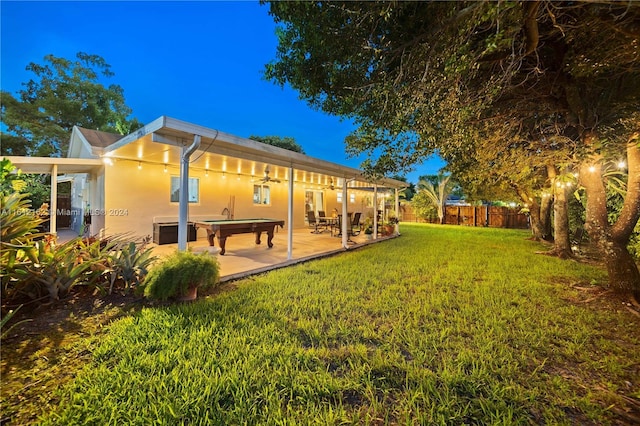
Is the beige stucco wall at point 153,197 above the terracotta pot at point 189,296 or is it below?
above

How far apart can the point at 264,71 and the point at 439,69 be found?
2926 mm

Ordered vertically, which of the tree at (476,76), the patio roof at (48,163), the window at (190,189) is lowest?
the window at (190,189)

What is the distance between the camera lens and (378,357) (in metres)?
2.59

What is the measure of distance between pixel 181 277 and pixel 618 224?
7.37 m

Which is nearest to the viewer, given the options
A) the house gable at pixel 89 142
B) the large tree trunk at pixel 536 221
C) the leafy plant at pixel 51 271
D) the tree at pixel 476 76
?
the tree at pixel 476 76

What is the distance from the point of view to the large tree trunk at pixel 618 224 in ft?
13.5

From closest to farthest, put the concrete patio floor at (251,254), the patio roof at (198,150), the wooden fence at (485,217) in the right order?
1. the patio roof at (198,150)
2. the concrete patio floor at (251,254)
3. the wooden fence at (485,217)

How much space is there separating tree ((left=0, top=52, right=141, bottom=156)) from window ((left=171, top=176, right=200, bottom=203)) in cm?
1194

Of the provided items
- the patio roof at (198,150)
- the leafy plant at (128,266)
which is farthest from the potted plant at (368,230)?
the leafy plant at (128,266)

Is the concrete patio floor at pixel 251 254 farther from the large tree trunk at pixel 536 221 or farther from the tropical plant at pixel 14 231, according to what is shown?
the large tree trunk at pixel 536 221

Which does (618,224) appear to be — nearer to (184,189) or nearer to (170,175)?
(184,189)

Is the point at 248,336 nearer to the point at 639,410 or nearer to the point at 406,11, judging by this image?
the point at 639,410

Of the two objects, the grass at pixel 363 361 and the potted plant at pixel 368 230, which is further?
the potted plant at pixel 368 230

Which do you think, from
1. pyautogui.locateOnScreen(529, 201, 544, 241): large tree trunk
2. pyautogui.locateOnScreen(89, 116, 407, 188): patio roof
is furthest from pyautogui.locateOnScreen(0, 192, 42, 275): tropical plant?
pyautogui.locateOnScreen(529, 201, 544, 241): large tree trunk
